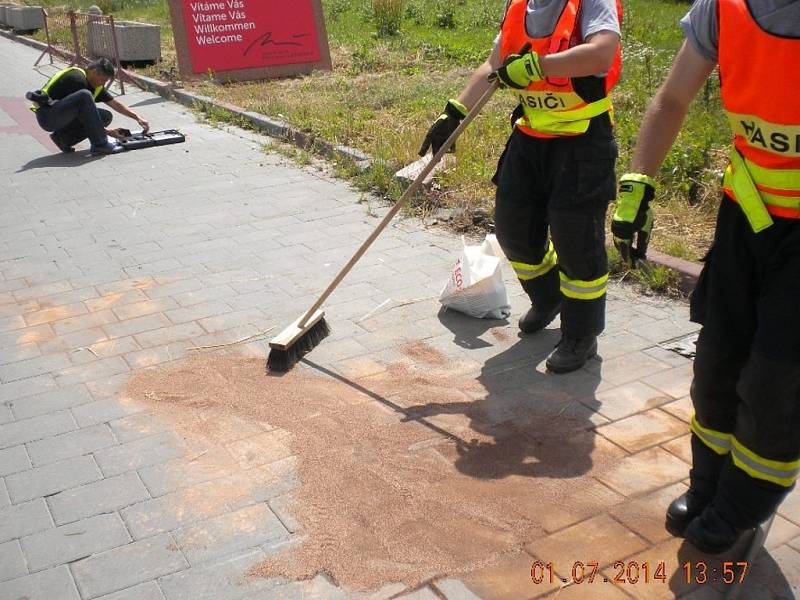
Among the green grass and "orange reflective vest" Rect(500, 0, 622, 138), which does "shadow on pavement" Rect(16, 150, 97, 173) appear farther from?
"orange reflective vest" Rect(500, 0, 622, 138)

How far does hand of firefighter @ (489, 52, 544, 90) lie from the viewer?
147 inches

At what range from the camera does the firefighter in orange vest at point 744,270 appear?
248cm

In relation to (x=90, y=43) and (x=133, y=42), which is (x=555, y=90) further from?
(x=90, y=43)

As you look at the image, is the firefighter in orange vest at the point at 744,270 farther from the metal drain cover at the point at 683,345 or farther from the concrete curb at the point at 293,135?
the concrete curb at the point at 293,135

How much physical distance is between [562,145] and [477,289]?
1035 mm

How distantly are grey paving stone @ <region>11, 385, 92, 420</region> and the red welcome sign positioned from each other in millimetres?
9511

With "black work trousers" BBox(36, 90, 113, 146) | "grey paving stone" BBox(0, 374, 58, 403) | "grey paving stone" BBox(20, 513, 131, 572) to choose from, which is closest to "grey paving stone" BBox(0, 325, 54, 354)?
"grey paving stone" BBox(0, 374, 58, 403)

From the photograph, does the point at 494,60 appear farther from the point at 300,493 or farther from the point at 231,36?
the point at 231,36

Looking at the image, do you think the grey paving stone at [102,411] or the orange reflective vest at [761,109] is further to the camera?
the grey paving stone at [102,411]

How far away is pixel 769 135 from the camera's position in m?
2.50

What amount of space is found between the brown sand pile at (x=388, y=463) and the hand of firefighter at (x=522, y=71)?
1.36 metres

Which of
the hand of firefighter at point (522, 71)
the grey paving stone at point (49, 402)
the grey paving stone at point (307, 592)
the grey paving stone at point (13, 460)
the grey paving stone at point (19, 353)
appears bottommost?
the grey paving stone at point (307, 592)

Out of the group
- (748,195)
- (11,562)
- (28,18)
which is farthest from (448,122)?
(28,18)
